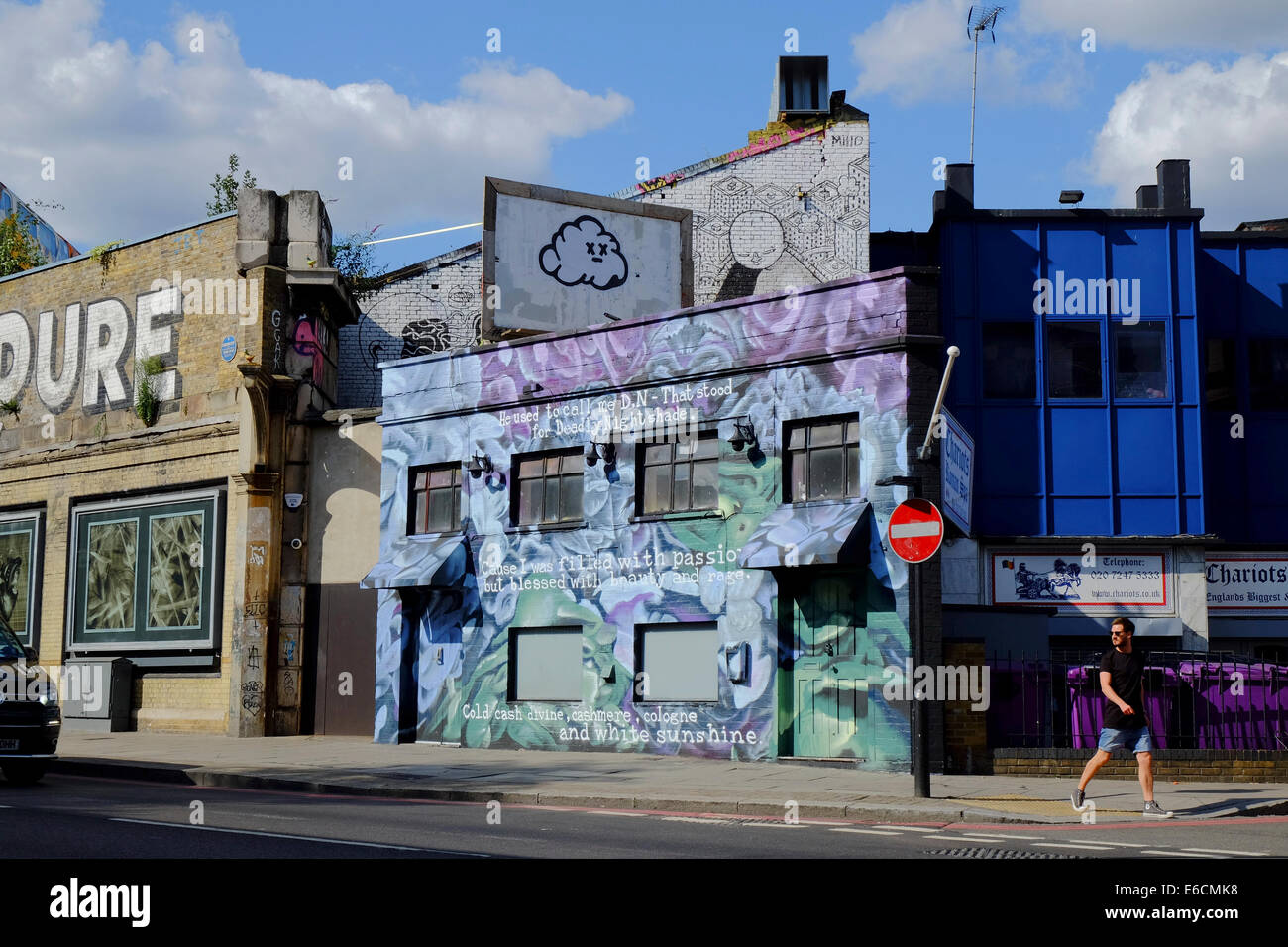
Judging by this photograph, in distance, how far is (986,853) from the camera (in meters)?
10.0

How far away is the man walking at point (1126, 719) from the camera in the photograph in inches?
509

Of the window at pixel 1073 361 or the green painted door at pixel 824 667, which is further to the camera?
the window at pixel 1073 361

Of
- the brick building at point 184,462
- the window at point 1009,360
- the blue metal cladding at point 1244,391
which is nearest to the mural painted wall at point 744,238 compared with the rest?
the brick building at point 184,462

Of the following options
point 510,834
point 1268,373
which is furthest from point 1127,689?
point 1268,373

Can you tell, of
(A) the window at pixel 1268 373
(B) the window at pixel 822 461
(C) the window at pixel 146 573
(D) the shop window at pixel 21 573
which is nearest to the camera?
(B) the window at pixel 822 461

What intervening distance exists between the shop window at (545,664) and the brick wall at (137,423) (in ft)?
19.2

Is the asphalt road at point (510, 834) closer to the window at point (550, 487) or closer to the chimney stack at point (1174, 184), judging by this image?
the window at point (550, 487)

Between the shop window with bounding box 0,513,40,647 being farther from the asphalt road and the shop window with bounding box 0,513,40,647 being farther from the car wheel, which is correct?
the asphalt road

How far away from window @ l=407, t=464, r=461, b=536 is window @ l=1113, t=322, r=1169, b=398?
1216cm

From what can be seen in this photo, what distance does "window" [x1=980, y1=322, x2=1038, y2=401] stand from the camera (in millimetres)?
25891

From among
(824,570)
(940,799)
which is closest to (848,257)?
(824,570)
